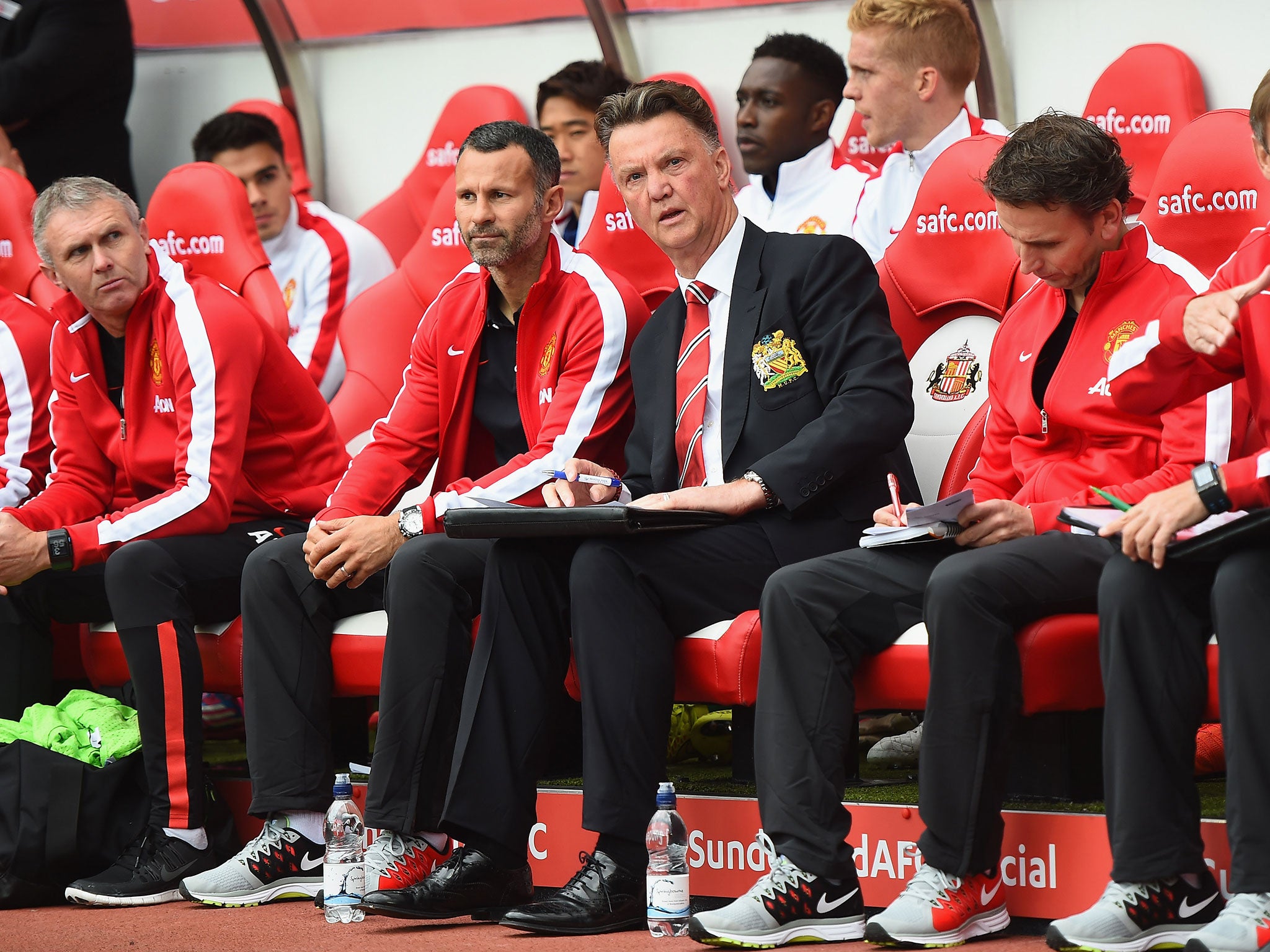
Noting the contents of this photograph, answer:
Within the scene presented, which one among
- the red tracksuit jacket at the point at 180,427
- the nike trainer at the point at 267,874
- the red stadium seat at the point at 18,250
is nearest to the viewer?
the nike trainer at the point at 267,874

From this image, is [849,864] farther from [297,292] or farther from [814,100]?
[297,292]

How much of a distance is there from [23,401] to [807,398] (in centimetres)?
212

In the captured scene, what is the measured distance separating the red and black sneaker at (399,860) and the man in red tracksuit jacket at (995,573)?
64 centimetres

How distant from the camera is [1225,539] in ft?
7.06

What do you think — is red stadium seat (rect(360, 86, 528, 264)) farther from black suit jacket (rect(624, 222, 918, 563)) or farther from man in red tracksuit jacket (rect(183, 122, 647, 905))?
black suit jacket (rect(624, 222, 918, 563))

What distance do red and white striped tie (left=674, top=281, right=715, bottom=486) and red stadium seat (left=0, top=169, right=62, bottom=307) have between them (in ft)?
7.89

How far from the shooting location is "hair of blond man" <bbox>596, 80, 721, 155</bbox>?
307cm

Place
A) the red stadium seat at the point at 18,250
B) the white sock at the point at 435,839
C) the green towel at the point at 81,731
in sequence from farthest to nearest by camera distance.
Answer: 1. the red stadium seat at the point at 18,250
2. the green towel at the point at 81,731
3. the white sock at the point at 435,839

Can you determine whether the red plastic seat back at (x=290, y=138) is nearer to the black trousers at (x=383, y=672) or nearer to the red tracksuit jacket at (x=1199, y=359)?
the black trousers at (x=383, y=672)

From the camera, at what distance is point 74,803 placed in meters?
3.14

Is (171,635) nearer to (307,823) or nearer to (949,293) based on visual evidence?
(307,823)

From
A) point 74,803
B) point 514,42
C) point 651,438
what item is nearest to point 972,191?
point 651,438

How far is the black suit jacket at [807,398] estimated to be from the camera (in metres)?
2.76

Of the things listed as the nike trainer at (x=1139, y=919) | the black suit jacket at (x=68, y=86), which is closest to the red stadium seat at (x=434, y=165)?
the black suit jacket at (x=68, y=86)
